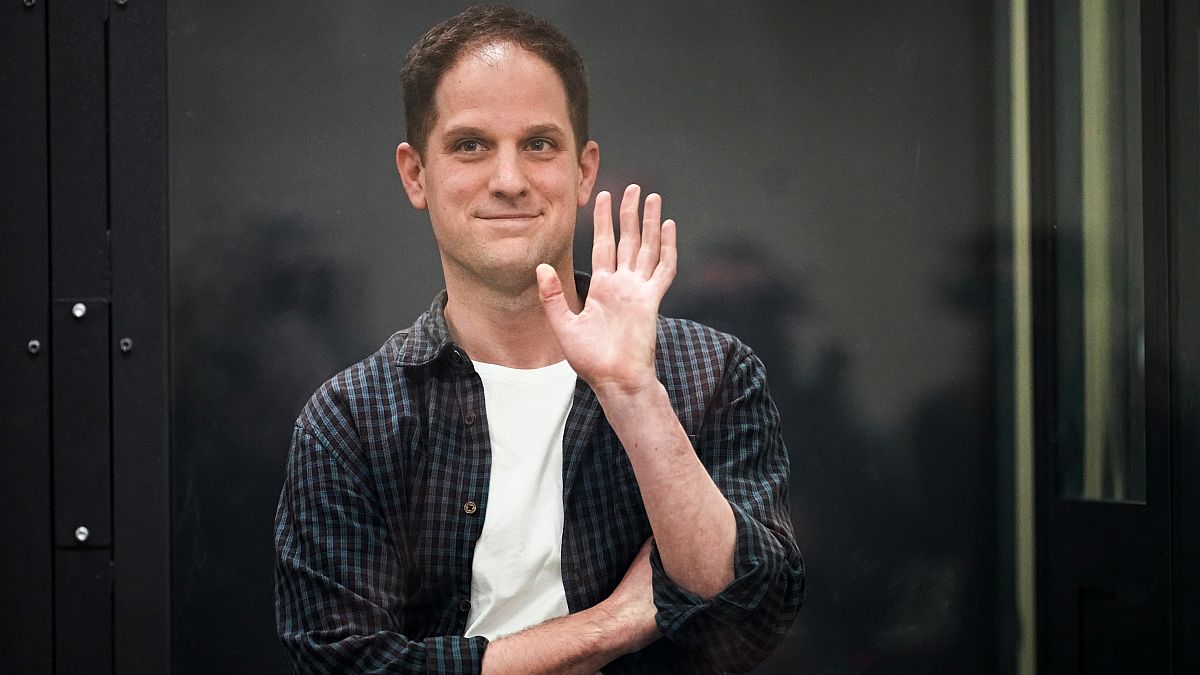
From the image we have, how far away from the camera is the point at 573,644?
2.11 m

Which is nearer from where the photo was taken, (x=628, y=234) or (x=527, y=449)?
(x=628, y=234)

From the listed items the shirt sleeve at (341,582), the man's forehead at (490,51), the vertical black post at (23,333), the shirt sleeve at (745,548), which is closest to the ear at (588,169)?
the man's forehead at (490,51)

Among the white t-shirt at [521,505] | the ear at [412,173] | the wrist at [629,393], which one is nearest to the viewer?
the wrist at [629,393]

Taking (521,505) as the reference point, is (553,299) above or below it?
above

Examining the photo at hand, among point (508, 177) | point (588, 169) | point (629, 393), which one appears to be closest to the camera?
point (629, 393)

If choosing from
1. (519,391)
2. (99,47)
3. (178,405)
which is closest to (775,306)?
(519,391)

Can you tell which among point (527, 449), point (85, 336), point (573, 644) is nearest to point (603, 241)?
point (527, 449)

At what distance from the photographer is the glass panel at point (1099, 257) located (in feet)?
7.64

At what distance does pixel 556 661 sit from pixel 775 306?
82cm

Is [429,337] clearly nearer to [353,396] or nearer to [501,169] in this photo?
[353,396]

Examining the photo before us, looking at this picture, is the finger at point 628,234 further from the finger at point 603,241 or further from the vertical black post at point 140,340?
the vertical black post at point 140,340

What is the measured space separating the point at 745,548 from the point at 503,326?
2.07 feet

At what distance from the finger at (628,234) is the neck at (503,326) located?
202 mm

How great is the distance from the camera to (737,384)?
2.29 m
